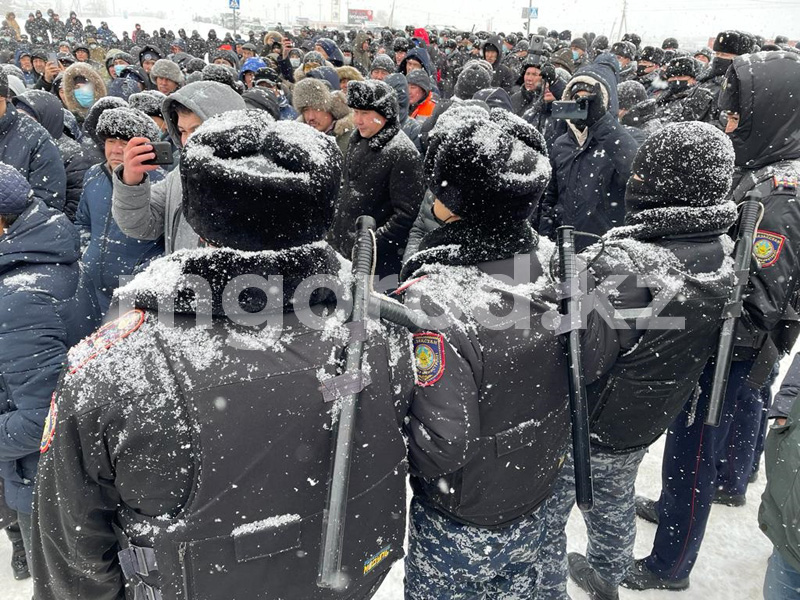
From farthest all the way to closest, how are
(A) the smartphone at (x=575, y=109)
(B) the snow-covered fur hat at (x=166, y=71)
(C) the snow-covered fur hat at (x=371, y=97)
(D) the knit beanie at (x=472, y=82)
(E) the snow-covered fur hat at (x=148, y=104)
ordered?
(B) the snow-covered fur hat at (x=166, y=71) → (D) the knit beanie at (x=472, y=82) → (E) the snow-covered fur hat at (x=148, y=104) → (C) the snow-covered fur hat at (x=371, y=97) → (A) the smartphone at (x=575, y=109)

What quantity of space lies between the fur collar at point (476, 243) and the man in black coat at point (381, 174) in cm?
210

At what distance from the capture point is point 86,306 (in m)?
2.01

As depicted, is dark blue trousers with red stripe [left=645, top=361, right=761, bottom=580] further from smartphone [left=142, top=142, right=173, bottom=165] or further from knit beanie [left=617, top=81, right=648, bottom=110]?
knit beanie [left=617, top=81, right=648, bottom=110]

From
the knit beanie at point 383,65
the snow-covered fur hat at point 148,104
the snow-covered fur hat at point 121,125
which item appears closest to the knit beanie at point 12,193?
the snow-covered fur hat at point 121,125

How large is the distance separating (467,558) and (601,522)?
87cm

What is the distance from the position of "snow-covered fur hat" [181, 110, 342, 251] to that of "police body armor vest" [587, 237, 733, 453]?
4.01ft

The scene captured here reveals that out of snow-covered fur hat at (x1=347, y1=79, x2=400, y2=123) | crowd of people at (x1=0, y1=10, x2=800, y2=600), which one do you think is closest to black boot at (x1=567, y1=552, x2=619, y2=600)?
crowd of people at (x1=0, y1=10, x2=800, y2=600)

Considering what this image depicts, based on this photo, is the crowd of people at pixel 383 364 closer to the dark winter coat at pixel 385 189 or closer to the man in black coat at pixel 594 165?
the man in black coat at pixel 594 165

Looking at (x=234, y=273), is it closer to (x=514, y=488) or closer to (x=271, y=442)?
(x=271, y=442)

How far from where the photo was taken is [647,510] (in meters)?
3.02

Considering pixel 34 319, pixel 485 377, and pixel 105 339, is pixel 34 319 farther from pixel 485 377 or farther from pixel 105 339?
pixel 485 377

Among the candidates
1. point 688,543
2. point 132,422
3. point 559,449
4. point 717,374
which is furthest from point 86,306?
point 688,543

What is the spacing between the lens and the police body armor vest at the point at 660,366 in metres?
1.86

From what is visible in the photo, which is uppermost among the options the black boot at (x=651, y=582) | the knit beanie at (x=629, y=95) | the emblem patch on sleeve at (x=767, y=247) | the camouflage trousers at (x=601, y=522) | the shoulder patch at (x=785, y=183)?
the knit beanie at (x=629, y=95)
